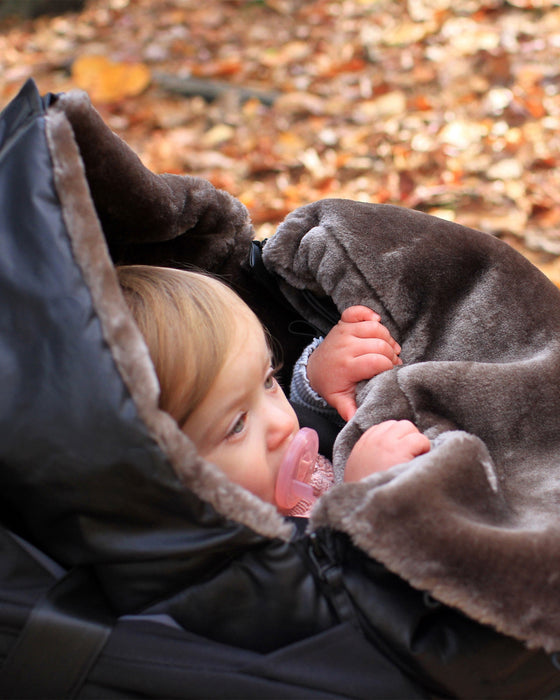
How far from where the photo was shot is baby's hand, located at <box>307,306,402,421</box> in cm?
118

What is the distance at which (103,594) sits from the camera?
84cm

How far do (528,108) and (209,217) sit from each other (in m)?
2.06

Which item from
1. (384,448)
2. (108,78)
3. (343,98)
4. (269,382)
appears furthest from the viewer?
(108,78)

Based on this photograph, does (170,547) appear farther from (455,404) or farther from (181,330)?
(455,404)

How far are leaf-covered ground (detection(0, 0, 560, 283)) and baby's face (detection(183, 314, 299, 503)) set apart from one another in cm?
138

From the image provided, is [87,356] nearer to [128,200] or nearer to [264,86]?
[128,200]

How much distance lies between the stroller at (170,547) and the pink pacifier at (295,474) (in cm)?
16

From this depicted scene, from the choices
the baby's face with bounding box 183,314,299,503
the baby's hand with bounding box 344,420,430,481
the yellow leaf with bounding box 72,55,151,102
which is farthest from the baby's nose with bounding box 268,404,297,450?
the yellow leaf with bounding box 72,55,151,102

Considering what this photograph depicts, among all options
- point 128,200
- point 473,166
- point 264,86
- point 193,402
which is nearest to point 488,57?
point 473,166

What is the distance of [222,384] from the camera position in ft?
3.25

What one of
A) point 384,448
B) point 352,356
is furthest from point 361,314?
point 384,448

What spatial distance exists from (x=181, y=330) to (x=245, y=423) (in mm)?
176

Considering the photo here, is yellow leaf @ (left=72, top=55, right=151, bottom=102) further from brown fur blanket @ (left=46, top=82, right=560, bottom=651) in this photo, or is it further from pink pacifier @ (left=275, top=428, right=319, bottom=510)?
pink pacifier @ (left=275, top=428, right=319, bottom=510)

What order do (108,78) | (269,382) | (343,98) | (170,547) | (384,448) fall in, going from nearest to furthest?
(170,547)
(384,448)
(269,382)
(343,98)
(108,78)
